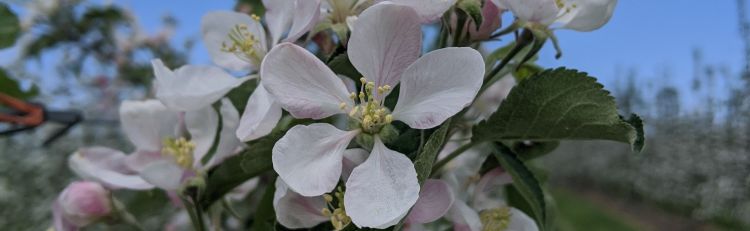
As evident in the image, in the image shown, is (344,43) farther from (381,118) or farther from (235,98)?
(235,98)

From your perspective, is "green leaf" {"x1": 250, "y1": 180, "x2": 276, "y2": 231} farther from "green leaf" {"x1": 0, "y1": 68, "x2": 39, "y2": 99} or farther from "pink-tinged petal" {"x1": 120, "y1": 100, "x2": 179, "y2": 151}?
"green leaf" {"x1": 0, "y1": 68, "x2": 39, "y2": 99}

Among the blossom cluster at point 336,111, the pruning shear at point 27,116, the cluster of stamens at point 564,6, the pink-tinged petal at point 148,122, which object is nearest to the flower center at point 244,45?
the blossom cluster at point 336,111

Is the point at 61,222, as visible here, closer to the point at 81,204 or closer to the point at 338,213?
the point at 81,204

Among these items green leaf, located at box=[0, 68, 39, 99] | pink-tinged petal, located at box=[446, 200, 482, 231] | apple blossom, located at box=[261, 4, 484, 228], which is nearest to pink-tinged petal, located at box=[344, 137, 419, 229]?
apple blossom, located at box=[261, 4, 484, 228]

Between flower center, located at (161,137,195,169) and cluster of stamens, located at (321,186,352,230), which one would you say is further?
flower center, located at (161,137,195,169)

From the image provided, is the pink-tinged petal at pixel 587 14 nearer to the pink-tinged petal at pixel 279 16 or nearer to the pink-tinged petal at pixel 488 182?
the pink-tinged petal at pixel 488 182

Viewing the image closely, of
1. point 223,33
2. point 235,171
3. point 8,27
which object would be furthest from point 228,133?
point 8,27
